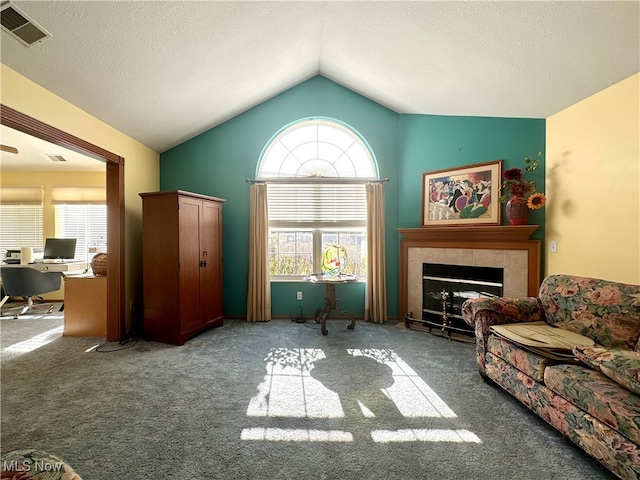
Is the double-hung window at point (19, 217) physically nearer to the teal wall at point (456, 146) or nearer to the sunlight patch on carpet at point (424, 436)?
the teal wall at point (456, 146)

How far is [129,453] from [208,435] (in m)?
0.40

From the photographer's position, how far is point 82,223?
16.7 ft

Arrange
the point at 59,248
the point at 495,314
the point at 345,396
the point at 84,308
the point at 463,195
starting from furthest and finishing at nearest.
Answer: the point at 59,248, the point at 463,195, the point at 84,308, the point at 495,314, the point at 345,396

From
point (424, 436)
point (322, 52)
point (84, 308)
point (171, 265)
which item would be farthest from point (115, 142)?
point (424, 436)

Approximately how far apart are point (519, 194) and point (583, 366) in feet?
6.16

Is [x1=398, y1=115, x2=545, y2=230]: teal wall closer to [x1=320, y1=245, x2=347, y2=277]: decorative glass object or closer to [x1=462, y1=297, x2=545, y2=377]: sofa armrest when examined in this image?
[x1=320, y1=245, x2=347, y2=277]: decorative glass object

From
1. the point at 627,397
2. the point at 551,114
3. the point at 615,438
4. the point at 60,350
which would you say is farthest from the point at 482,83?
the point at 60,350

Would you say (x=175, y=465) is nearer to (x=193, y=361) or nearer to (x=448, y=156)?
(x=193, y=361)

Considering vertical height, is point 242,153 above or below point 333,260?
above

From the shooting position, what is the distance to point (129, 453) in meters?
1.50

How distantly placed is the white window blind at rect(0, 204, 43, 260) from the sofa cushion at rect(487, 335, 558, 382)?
7084mm

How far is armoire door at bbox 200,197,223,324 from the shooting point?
335 centimetres

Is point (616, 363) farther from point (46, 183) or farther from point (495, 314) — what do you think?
point (46, 183)

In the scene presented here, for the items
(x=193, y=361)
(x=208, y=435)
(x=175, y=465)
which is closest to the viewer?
(x=175, y=465)
